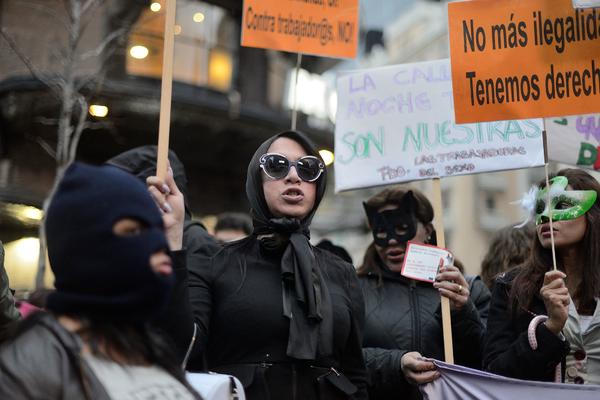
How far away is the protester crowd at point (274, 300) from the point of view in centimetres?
170

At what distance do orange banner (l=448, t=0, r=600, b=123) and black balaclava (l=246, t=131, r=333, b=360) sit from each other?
47.5 inches

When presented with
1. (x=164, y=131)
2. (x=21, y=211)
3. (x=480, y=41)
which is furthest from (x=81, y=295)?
(x=21, y=211)

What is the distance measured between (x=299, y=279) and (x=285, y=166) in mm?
509

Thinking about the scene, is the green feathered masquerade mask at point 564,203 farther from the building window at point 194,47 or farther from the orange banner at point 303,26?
the building window at point 194,47

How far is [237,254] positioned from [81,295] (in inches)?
52.1

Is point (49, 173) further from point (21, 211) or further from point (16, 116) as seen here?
point (21, 211)

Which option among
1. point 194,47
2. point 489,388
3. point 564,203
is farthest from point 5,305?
point 194,47

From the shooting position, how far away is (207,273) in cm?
292

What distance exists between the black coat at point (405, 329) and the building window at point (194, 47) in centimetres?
886

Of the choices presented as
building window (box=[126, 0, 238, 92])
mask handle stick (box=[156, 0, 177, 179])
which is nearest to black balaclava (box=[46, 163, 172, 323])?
mask handle stick (box=[156, 0, 177, 179])

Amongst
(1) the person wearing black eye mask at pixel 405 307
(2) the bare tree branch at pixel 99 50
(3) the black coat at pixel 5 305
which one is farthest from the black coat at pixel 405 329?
(2) the bare tree branch at pixel 99 50

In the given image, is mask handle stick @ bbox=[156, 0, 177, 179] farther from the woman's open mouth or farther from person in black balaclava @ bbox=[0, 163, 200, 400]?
person in black balaclava @ bbox=[0, 163, 200, 400]

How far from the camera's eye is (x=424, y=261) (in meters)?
3.63

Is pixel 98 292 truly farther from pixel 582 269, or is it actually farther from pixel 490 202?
pixel 490 202
